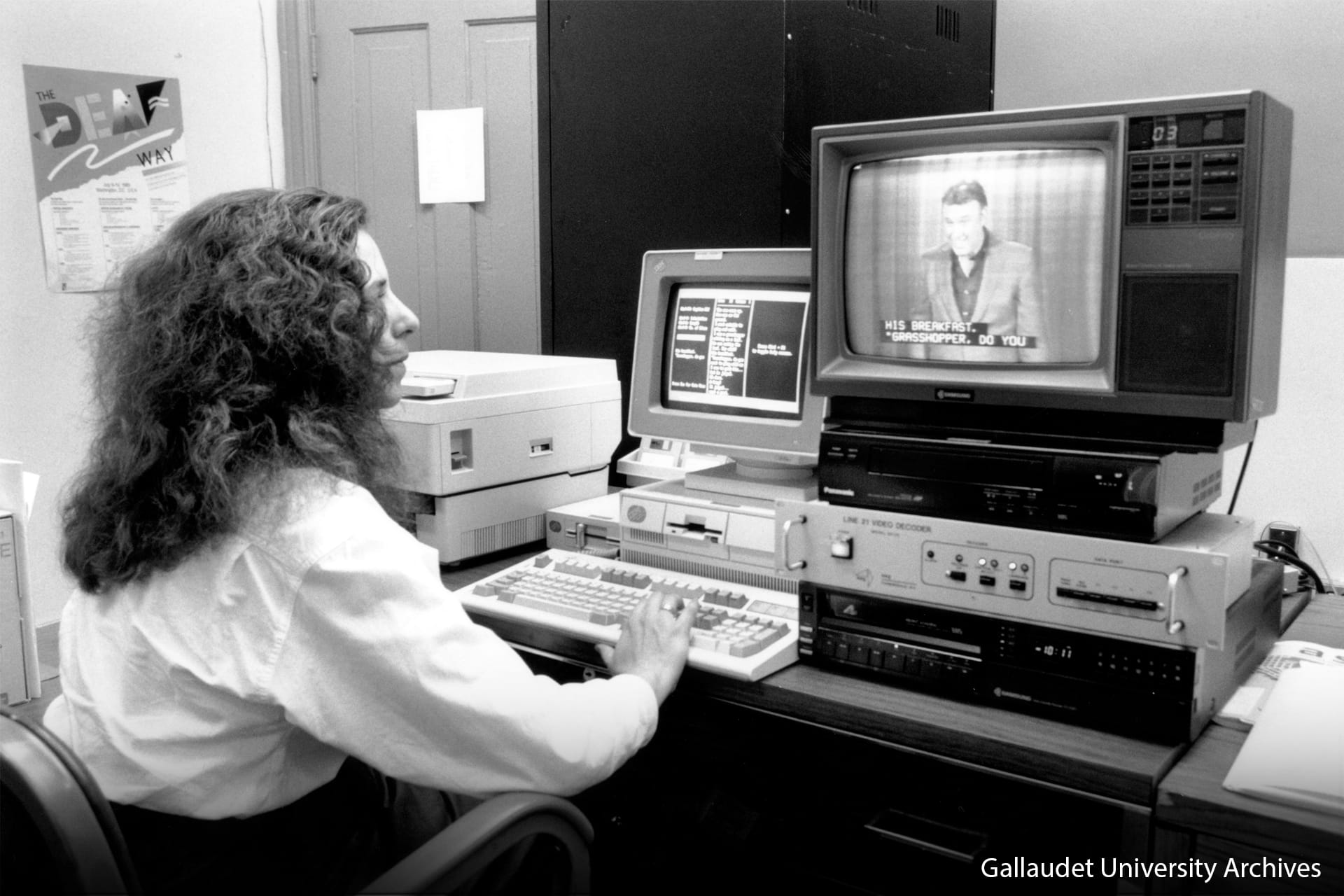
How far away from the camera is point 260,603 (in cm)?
100

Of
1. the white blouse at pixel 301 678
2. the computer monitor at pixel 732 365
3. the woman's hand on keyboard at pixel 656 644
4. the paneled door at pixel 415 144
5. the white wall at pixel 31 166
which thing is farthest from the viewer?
the paneled door at pixel 415 144

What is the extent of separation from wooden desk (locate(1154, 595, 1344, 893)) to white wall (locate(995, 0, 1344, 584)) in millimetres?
898

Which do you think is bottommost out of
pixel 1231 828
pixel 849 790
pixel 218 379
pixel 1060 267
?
pixel 849 790

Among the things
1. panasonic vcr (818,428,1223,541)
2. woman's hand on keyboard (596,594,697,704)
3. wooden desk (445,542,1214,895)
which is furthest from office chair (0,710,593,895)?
panasonic vcr (818,428,1223,541)

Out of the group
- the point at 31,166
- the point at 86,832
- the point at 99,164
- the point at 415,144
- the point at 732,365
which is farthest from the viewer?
the point at 415,144

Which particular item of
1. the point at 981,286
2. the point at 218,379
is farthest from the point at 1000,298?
the point at 218,379

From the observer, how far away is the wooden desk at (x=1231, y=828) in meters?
0.93

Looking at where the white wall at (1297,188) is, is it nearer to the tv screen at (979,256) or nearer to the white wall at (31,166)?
the tv screen at (979,256)

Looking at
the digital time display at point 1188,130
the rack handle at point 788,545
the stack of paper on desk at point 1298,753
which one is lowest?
the stack of paper on desk at point 1298,753

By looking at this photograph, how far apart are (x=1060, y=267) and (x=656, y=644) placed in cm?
60

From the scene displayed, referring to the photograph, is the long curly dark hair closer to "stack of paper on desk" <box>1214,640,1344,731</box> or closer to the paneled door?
"stack of paper on desk" <box>1214,640,1344,731</box>

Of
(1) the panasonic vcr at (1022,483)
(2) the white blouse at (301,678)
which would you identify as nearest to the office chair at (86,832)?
(2) the white blouse at (301,678)

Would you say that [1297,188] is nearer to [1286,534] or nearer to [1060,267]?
[1286,534]

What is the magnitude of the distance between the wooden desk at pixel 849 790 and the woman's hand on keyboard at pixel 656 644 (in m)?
0.05
